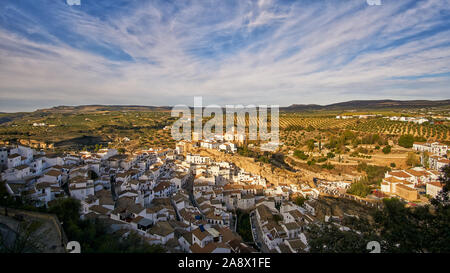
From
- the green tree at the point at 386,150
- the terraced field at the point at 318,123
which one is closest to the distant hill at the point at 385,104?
the terraced field at the point at 318,123

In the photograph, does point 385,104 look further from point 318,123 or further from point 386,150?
point 386,150

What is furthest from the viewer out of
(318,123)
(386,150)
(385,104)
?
(385,104)

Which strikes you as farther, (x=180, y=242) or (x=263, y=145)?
(x=263, y=145)

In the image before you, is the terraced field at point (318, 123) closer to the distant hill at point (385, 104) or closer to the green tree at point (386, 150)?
the green tree at point (386, 150)

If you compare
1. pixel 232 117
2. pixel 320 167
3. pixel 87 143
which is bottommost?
pixel 320 167

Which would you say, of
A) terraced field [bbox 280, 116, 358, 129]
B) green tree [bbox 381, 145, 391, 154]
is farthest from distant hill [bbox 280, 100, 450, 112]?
green tree [bbox 381, 145, 391, 154]

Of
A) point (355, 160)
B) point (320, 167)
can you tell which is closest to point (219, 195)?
point (320, 167)

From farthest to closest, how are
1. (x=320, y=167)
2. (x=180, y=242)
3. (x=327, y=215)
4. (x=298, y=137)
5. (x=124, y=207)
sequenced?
(x=298, y=137)
(x=320, y=167)
(x=327, y=215)
(x=124, y=207)
(x=180, y=242)

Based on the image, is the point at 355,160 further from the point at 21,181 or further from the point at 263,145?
the point at 21,181

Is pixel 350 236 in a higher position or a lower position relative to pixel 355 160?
higher

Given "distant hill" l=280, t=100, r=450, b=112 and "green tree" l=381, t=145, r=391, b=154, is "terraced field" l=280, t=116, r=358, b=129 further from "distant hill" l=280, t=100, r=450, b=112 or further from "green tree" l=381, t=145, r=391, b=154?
"distant hill" l=280, t=100, r=450, b=112

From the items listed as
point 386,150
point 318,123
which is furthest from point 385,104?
point 386,150
